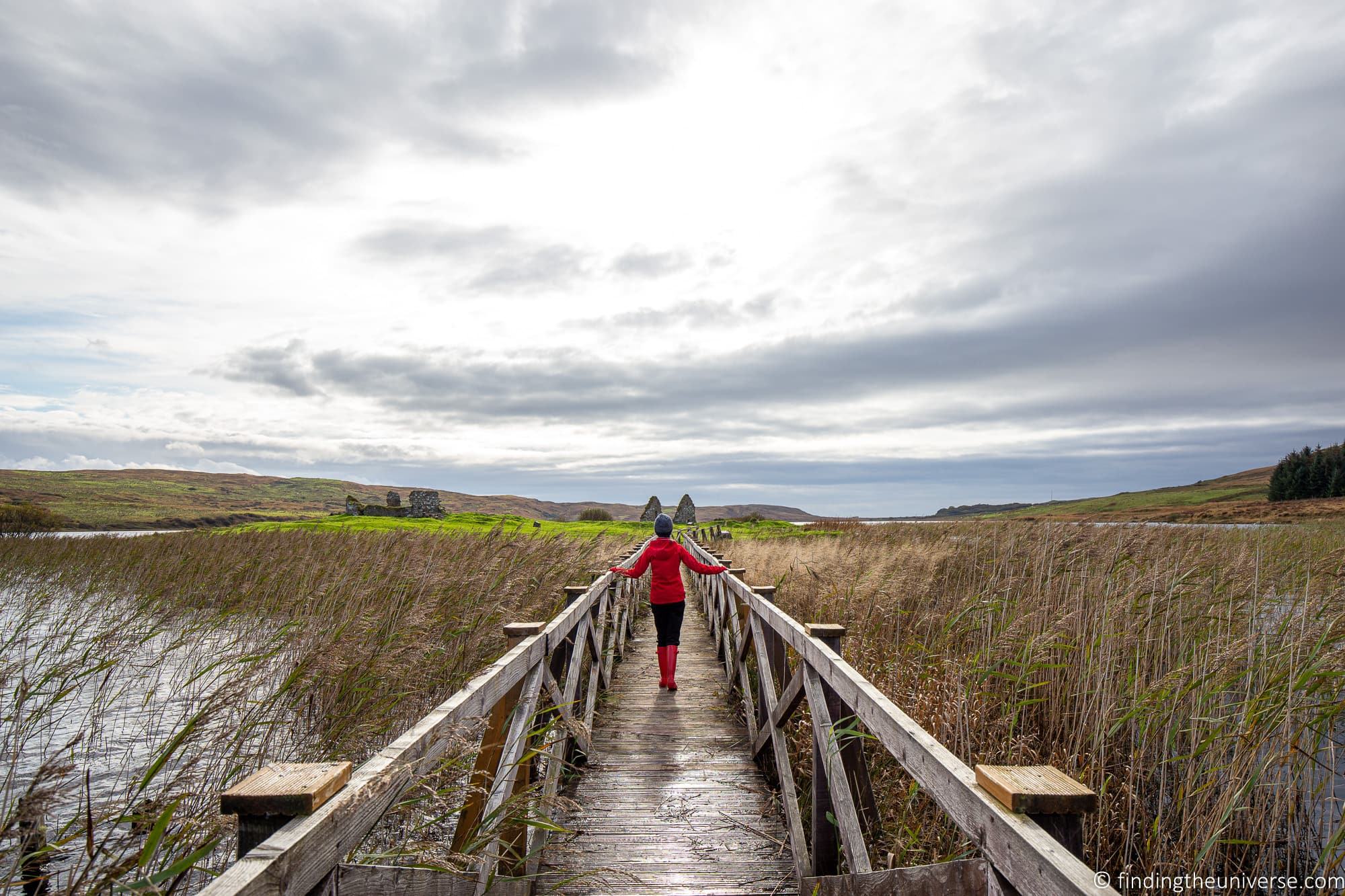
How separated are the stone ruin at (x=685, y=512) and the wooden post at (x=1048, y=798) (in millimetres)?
48085

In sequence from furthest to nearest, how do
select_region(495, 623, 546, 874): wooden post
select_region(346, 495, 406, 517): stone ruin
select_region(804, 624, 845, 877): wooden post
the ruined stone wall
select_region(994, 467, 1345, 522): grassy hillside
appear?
select_region(346, 495, 406, 517): stone ruin → the ruined stone wall → select_region(994, 467, 1345, 522): grassy hillside → select_region(804, 624, 845, 877): wooden post → select_region(495, 623, 546, 874): wooden post

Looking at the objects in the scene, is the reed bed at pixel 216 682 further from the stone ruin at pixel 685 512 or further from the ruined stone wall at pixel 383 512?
the stone ruin at pixel 685 512

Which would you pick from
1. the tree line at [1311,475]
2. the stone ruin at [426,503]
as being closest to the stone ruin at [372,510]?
the stone ruin at [426,503]

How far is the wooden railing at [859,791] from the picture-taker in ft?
5.24

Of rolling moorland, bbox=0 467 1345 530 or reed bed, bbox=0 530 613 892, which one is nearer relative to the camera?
reed bed, bbox=0 530 613 892

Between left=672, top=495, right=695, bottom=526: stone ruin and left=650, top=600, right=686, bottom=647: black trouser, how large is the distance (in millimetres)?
42473

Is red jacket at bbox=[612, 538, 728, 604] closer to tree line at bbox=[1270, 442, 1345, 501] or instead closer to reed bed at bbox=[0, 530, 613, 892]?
reed bed at bbox=[0, 530, 613, 892]

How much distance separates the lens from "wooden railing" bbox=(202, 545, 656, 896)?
1543 mm

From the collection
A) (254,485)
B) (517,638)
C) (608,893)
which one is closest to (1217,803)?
(608,893)

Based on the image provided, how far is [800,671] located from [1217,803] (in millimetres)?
1977

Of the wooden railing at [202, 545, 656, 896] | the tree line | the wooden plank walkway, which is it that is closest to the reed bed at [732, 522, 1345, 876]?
the wooden plank walkway

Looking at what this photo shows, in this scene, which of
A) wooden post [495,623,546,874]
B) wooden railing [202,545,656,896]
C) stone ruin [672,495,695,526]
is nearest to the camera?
wooden railing [202,545,656,896]

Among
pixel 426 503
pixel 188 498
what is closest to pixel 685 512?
pixel 426 503

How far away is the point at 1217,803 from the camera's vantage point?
3.02 m
